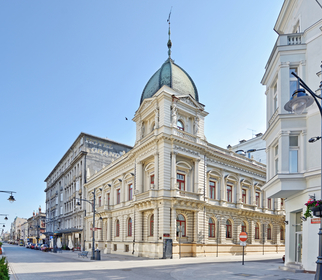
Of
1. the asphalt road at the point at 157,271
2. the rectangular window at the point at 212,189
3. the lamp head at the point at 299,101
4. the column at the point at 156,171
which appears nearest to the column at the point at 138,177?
the column at the point at 156,171

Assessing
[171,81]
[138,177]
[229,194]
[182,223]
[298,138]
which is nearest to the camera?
[298,138]

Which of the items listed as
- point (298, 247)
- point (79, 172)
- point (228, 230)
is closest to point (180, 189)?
point (228, 230)

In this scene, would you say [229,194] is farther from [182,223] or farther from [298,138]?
[298,138]

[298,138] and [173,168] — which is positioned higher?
[298,138]

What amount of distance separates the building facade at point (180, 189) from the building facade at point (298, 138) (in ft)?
45.9

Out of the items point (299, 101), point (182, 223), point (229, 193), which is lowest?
point (182, 223)

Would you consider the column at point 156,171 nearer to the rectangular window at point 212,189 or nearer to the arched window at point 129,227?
the rectangular window at point 212,189

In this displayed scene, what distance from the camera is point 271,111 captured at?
20.5 m

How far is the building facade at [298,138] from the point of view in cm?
1627

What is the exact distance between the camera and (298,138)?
17594 millimetres

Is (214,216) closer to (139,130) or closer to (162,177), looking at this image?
(162,177)

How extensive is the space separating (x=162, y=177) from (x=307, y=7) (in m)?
19.5

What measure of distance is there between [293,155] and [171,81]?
67.7 feet

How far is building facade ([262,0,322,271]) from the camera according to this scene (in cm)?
1627
